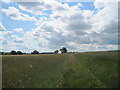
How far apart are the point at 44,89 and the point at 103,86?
501 cm

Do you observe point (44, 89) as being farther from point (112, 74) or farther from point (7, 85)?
point (112, 74)

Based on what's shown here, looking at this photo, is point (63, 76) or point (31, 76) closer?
point (63, 76)

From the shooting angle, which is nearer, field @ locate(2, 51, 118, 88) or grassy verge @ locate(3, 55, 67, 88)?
field @ locate(2, 51, 118, 88)

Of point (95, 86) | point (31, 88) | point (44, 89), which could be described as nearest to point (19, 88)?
point (31, 88)

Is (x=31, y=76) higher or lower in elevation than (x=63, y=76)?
lower

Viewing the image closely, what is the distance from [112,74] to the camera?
14312mm

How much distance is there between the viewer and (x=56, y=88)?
1140 cm

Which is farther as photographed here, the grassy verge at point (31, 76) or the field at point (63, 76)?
the grassy verge at point (31, 76)

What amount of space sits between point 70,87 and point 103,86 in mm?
2791

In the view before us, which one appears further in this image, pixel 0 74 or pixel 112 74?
pixel 0 74

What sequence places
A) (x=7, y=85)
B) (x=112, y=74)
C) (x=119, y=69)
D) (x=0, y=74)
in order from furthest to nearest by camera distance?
(x=0, y=74), (x=119, y=69), (x=112, y=74), (x=7, y=85)

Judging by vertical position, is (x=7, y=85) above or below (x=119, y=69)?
below

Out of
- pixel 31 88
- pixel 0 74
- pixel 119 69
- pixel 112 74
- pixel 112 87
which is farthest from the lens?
pixel 0 74

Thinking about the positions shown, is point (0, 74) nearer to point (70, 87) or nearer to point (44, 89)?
point (44, 89)
